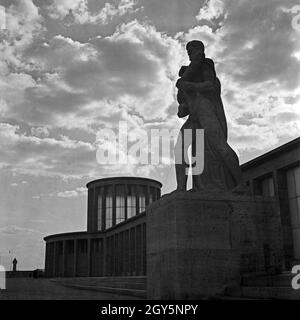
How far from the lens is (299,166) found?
3438cm

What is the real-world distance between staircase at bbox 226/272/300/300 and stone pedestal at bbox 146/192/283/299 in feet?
1.39

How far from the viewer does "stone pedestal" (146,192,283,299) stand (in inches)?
393

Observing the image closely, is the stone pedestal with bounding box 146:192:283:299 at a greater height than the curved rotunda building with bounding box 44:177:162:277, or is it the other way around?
the curved rotunda building with bounding box 44:177:162:277

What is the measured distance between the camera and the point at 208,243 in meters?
10.3

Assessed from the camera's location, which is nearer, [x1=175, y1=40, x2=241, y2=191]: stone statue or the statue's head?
[x1=175, y1=40, x2=241, y2=191]: stone statue

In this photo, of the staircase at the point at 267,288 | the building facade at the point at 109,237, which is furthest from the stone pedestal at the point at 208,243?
the building facade at the point at 109,237

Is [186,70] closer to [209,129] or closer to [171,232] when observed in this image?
[209,129]

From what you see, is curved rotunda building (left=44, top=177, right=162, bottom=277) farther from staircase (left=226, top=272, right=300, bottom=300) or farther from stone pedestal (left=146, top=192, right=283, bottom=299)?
staircase (left=226, top=272, right=300, bottom=300)

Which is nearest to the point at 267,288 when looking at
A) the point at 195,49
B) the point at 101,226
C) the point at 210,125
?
the point at 210,125

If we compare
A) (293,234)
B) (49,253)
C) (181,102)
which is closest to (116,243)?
(49,253)

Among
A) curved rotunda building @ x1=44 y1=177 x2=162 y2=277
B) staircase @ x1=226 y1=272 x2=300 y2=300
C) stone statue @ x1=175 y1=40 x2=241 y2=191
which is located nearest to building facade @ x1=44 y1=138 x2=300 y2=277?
curved rotunda building @ x1=44 y1=177 x2=162 y2=277

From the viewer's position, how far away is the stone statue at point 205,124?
11.6m
